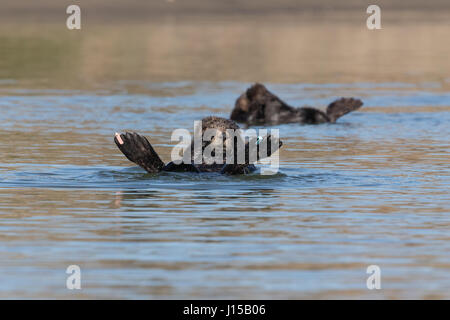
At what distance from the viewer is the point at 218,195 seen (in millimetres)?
11328

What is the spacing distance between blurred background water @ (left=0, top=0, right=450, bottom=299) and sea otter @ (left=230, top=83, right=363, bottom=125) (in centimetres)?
42

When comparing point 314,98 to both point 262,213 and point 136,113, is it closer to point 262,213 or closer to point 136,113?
point 136,113

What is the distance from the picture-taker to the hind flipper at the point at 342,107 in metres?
18.5

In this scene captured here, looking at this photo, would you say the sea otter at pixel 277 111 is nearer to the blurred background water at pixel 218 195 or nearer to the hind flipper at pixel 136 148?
the blurred background water at pixel 218 195

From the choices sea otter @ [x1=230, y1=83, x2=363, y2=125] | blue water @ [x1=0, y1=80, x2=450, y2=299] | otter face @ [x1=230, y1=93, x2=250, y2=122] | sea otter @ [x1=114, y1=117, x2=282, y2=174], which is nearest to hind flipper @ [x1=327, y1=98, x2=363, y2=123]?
sea otter @ [x1=230, y1=83, x2=363, y2=125]

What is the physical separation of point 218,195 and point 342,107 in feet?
25.0

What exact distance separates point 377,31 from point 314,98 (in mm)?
28860

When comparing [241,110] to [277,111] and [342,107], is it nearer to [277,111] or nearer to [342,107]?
[277,111]

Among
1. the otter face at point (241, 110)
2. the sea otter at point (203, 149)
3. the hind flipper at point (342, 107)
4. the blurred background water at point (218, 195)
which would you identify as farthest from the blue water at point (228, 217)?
the otter face at point (241, 110)

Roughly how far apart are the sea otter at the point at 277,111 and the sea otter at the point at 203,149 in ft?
19.2
